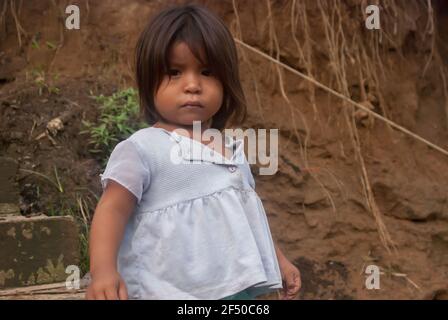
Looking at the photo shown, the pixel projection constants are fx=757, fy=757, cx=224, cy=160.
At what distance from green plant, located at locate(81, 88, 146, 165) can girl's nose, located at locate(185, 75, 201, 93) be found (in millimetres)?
1604

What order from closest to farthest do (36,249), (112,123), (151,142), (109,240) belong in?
(109,240), (151,142), (36,249), (112,123)

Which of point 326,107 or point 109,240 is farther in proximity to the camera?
point 326,107

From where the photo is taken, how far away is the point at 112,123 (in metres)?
3.50

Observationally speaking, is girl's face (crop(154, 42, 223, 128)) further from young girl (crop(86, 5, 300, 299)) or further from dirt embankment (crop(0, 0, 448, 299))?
dirt embankment (crop(0, 0, 448, 299))

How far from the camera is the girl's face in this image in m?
1.86

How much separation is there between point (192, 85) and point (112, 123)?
171 centimetres

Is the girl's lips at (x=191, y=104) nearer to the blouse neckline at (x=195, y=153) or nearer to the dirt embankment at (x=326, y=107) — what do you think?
the blouse neckline at (x=195, y=153)

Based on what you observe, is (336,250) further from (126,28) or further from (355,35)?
(126,28)

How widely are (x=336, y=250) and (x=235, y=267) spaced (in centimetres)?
202

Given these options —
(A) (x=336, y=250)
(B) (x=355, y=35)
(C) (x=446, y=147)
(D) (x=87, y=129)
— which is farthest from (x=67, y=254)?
(C) (x=446, y=147)

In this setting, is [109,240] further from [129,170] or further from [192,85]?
[192,85]

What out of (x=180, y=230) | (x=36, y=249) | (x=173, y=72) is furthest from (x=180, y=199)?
(x=36, y=249)

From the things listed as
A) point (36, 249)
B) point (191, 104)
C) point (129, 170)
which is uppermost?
point (191, 104)
